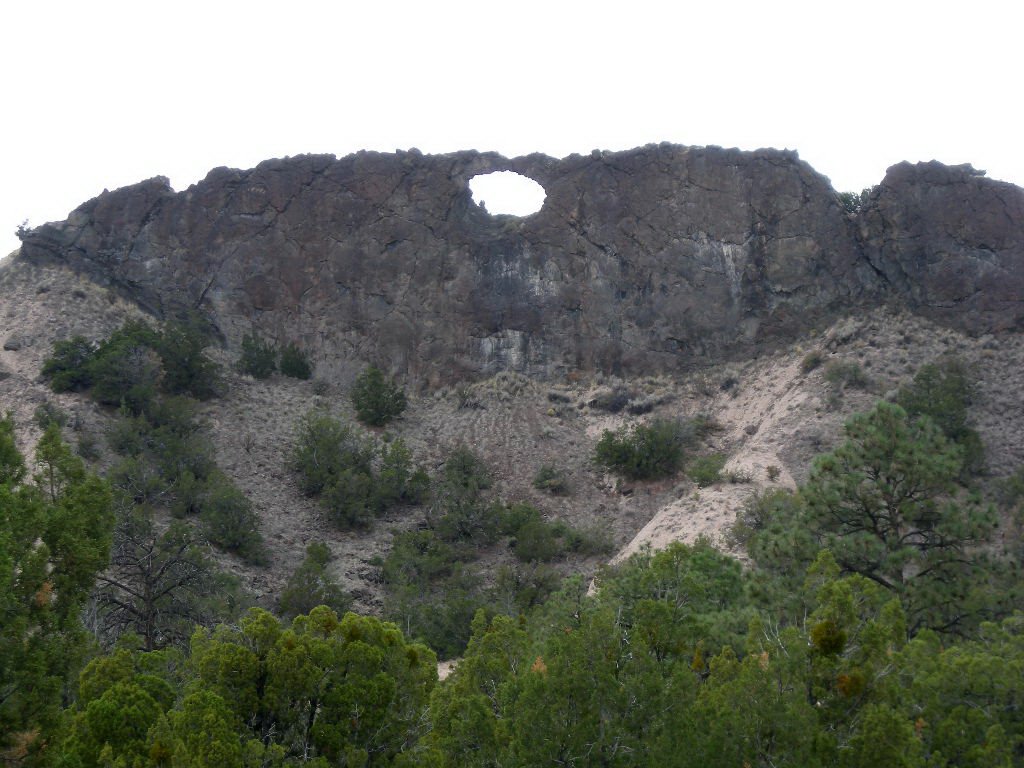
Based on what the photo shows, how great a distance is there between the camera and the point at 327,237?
48656 mm

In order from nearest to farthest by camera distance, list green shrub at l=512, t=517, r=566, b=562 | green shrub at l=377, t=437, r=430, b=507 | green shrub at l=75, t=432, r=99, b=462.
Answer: green shrub at l=512, t=517, r=566, b=562
green shrub at l=75, t=432, r=99, b=462
green shrub at l=377, t=437, r=430, b=507

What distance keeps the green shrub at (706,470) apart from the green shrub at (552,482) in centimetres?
494

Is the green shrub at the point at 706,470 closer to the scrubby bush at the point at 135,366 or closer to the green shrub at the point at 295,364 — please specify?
the green shrub at the point at 295,364

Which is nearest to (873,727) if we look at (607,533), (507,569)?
(507,569)

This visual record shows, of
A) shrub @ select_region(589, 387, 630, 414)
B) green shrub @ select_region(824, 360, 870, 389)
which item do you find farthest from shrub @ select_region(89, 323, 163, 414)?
green shrub @ select_region(824, 360, 870, 389)

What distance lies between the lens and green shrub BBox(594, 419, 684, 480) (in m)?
39.4

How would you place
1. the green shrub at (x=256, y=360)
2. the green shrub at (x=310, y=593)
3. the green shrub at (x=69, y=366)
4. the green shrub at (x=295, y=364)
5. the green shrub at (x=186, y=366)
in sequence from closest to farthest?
the green shrub at (x=310, y=593), the green shrub at (x=69, y=366), the green shrub at (x=186, y=366), the green shrub at (x=256, y=360), the green shrub at (x=295, y=364)

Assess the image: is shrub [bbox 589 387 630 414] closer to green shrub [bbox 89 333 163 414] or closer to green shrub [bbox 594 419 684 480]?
green shrub [bbox 594 419 684 480]

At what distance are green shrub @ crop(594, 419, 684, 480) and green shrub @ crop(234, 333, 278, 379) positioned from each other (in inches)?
603


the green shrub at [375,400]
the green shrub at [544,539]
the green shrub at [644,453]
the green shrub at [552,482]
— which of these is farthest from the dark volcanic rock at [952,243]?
the green shrub at [375,400]

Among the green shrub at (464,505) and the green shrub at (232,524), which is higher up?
the green shrub at (232,524)

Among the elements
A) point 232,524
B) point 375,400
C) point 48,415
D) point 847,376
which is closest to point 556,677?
point 232,524

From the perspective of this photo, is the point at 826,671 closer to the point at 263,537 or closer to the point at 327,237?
the point at 263,537

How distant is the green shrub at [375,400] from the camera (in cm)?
4366
